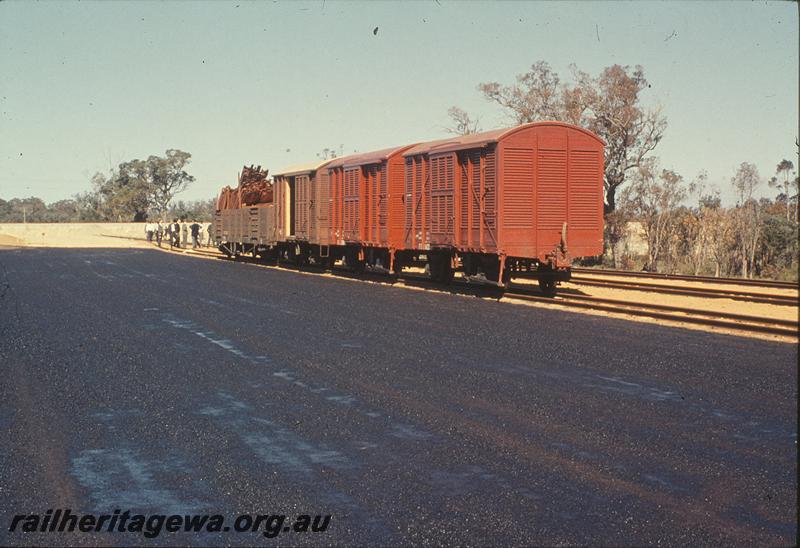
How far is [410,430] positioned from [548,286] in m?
14.0

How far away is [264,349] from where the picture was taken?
1215 centimetres

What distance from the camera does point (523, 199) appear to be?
19.8 meters

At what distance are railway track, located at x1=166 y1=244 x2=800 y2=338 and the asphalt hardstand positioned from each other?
580 mm

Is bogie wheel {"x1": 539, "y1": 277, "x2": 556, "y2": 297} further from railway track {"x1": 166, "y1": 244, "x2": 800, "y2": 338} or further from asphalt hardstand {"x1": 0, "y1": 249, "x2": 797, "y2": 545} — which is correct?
asphalt hardstand {"x1": 0, "y1": 249, "x2": 797, "y2": 545}

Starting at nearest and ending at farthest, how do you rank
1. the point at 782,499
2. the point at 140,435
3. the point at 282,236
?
the point at 782,499 → the point at 140,435 → the point at 282,236

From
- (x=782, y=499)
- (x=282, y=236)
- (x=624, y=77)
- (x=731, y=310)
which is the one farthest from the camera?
(x=624, y=77)

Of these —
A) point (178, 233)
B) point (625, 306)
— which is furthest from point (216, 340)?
point (178, 233)

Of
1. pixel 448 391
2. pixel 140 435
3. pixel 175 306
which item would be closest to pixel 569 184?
pixel 175 306

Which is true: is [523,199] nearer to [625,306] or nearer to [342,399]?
[625,306]

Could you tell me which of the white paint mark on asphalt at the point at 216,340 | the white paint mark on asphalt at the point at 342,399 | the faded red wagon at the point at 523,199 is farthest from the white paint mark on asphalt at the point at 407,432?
the faded red wagon at the point at 523,199

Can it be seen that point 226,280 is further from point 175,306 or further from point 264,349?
point 264,349

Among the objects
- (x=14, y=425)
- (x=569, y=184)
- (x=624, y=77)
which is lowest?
(x=14, y=425)

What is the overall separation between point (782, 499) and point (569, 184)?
606 inches

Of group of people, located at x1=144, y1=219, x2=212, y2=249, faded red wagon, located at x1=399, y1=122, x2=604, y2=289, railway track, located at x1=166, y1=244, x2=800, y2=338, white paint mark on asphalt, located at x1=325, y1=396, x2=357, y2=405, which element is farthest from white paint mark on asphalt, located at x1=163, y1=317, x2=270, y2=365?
group of people, located at x1=144, y1=219, x2=212, y2=249
